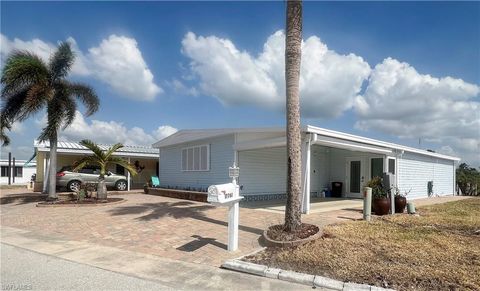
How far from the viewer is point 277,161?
17281 mm

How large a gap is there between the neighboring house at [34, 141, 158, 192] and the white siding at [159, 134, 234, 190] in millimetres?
3289

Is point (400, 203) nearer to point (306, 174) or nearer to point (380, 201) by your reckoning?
point (380, 201)

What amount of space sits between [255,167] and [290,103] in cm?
810

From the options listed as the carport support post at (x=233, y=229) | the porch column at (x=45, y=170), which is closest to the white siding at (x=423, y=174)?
the carport support post at (x=233, y=229)

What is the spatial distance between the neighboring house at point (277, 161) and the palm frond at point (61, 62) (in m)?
6.09

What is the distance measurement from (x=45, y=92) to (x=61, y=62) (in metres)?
1.66

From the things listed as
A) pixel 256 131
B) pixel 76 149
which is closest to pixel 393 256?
pixel 256 131

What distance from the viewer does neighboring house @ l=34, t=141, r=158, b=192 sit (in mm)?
22500

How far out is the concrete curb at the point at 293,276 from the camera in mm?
5161

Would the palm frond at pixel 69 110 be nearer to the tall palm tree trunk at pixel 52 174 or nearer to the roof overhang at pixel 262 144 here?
the tall palm tree trunk at pixel 52 174

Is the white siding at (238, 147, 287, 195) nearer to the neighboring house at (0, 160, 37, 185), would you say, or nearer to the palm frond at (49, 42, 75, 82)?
the palm frond at (49, 42, 75, 82)

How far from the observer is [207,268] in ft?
20.7

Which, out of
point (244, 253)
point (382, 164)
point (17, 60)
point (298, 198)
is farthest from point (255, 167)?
point (17, 60)

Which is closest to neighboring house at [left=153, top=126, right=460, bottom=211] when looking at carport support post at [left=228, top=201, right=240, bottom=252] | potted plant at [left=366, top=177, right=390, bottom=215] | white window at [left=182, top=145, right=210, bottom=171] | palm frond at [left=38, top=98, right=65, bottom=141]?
white window at [left=182, top=145, right=210, bottom=171]
